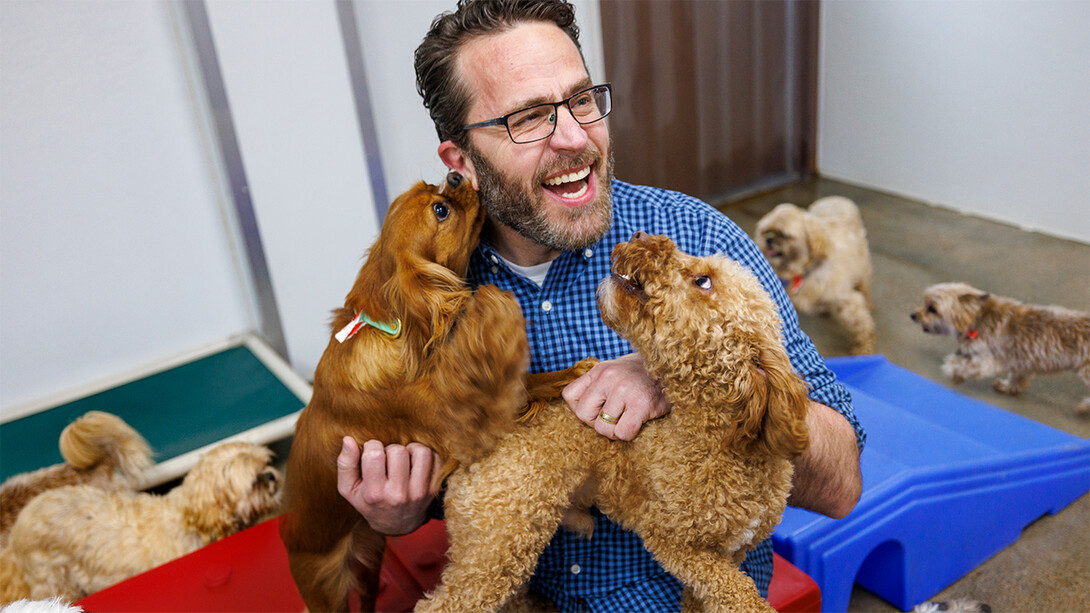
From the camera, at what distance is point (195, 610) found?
2.00 m

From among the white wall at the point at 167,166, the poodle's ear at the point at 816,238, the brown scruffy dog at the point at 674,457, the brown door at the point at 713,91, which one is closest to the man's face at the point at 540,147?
the brown scruffy dog at the point at 674,457

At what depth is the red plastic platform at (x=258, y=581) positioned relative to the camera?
1.88m

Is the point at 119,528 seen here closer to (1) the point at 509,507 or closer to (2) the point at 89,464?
(2) the point at 89,464

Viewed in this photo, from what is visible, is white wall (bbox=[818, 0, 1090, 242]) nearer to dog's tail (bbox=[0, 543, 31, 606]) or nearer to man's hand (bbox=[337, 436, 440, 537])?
man's hand (bbox=[337, 436, 440, 537])

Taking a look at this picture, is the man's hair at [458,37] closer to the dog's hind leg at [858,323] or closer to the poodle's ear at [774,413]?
the poodle's ear at [774,413]

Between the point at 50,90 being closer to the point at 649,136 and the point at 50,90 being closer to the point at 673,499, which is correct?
the point at 649,136

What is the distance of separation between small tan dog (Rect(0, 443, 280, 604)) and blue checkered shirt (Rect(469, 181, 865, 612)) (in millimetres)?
1332

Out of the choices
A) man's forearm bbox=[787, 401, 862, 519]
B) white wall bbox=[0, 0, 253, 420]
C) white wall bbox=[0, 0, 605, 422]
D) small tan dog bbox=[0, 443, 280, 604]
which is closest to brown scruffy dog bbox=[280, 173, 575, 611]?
man's forearm bbox=[787, 401, 862, 519]

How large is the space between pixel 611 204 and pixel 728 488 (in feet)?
2.31

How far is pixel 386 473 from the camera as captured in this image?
1482 millimetres

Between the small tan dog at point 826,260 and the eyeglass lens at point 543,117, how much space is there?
246 centimetres

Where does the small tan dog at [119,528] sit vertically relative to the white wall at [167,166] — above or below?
below

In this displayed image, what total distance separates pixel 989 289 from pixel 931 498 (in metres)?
2.25

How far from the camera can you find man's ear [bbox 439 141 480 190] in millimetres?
1759
